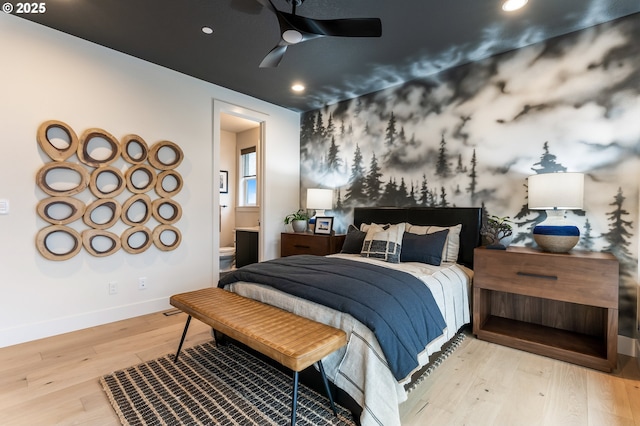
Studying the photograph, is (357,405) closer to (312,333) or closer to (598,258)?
(312,333)

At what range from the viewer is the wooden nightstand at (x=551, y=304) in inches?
83.4

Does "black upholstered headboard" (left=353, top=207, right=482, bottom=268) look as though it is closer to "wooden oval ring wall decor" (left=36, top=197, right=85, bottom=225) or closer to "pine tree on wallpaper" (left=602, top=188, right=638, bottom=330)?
"pine tree on wallpaper" (left=602, top=188, right=638, bottom=330)

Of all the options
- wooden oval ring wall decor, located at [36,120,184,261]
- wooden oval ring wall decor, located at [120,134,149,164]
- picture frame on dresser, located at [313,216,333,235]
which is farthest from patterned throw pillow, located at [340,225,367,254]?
wooden oval ring wall decor, located at [120,134,149,164]

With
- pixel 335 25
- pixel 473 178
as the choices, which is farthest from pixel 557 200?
pixel 335 25

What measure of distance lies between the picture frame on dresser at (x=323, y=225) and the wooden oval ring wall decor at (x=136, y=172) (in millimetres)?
2072

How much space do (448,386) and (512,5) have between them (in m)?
2.75

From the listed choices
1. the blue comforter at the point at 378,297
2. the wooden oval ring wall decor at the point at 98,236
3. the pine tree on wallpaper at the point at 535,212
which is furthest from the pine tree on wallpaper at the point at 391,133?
the wooden oval ring wall decor at the point at 98,236

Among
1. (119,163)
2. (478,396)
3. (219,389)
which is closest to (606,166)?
(478,396)

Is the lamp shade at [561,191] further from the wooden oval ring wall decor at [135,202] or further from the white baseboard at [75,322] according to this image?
the white baseboard at [75,322]

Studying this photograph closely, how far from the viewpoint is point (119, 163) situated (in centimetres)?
296

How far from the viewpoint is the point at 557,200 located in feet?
7.75

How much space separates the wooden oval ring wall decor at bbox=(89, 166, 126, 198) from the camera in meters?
2.77

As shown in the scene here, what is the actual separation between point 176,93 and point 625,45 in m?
4.20

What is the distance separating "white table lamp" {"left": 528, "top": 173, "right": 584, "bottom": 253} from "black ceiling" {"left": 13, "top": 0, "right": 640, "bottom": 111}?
1.27 meters
